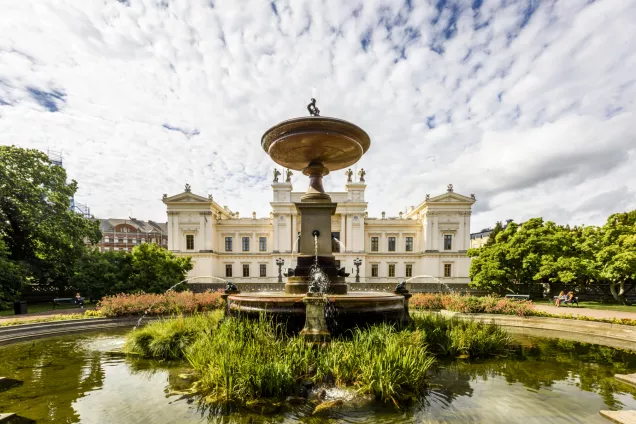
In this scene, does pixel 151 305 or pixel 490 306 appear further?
pixel 490 306

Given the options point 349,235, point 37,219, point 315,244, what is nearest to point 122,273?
point 37,219

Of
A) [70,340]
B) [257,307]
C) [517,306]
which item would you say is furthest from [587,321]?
[70,340]

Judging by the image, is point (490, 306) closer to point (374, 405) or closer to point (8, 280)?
point (374, 405)

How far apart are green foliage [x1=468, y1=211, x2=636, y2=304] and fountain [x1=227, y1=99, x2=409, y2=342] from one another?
1890 centimetres

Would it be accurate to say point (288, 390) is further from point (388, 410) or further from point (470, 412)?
point (470, 412)

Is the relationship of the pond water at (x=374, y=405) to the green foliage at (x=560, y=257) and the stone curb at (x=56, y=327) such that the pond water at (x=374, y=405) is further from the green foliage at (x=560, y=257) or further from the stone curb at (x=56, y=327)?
the green foliage at (x=560, y=257)

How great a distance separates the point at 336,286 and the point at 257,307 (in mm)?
2148

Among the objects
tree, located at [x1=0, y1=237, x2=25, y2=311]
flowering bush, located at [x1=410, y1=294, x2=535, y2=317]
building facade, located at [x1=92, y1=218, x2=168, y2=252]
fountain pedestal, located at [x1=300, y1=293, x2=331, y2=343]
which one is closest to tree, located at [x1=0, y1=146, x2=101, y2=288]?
tree, located at [x1=0, y1=237, x2=25, y2=311]

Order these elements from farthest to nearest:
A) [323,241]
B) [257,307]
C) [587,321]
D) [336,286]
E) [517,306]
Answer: [517,306], [587,321], [323,241], [336,286], [257,307]

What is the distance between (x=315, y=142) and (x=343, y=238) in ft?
110

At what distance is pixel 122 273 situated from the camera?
18469 mm

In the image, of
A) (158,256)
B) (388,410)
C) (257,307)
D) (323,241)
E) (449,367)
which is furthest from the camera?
(158,256)

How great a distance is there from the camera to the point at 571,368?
5.92m

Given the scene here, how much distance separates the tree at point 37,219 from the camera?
18.0 meters
